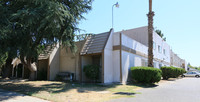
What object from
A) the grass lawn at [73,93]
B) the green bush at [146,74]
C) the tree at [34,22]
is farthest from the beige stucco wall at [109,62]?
the tree at [34,22]

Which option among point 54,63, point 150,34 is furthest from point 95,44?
point 150,34

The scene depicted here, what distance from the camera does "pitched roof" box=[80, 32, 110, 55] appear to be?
1459 centimetres

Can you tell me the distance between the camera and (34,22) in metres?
10.1

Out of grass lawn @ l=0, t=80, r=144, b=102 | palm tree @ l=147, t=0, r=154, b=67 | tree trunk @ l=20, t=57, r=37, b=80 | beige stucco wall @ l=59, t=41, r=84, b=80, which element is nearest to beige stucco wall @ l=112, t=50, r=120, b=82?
grass lawn @ l=0, t=80, r=144, b=102

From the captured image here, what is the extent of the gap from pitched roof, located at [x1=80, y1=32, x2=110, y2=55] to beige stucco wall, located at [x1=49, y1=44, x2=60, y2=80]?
3.95 metres

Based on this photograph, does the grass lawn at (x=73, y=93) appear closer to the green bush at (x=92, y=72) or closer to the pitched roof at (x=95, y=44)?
the green bush at (x=92, y=72)

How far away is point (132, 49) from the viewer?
1736 centimetres

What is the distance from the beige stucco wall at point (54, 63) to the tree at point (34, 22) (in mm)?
3803

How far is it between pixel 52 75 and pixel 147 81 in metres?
10.5

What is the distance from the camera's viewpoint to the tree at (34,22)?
9844mm

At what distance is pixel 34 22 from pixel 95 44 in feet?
22.0

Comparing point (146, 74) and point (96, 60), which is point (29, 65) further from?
point (146, 74)

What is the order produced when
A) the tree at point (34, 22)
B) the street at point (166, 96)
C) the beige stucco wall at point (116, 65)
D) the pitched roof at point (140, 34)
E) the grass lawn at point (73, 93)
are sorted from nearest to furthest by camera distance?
the street at point (166, 96), the grass lawn at point (73, 93), the tree at point (34, 22), the beige stucco wall at point (116, 65), the pitched roof at point (140, 34)

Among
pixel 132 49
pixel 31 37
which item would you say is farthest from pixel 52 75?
pixel 132 49
